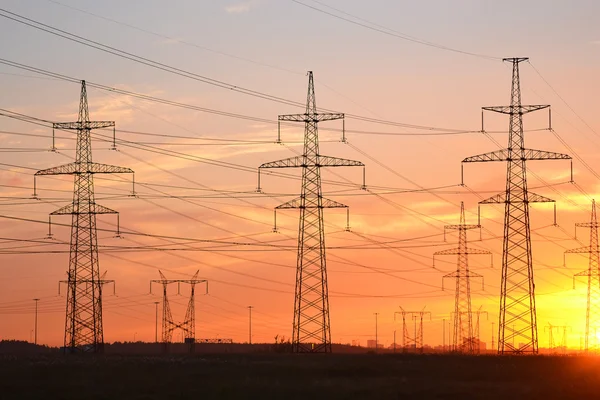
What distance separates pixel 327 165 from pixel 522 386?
2792cm

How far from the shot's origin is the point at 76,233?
101m

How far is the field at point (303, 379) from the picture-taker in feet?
236

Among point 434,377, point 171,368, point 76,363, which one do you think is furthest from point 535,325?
point 76,363

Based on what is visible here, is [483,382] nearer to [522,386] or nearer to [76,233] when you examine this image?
[522,386]

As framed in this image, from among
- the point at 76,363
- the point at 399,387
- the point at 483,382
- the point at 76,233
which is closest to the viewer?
the point at 399,387

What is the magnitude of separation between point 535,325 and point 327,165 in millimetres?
25312

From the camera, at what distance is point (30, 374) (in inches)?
3253

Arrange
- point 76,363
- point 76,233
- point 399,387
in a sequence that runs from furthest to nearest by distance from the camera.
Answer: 1. point 76,233
2. point 76,363
3. point 399,387

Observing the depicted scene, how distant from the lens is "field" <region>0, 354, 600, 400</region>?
236 feet

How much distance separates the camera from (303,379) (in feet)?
280

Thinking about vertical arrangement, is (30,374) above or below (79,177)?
below

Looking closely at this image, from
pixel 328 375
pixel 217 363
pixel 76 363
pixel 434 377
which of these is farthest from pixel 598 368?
pixel 76 363

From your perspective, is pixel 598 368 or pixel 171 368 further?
pixel 598 368

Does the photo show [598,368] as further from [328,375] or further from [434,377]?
[328,375]
